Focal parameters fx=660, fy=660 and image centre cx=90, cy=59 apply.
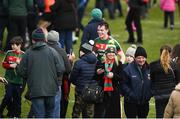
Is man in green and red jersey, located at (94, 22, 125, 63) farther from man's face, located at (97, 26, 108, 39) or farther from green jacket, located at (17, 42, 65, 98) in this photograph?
green jacket, located at (17, 42, 65, 98)

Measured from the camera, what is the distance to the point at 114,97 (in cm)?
1212

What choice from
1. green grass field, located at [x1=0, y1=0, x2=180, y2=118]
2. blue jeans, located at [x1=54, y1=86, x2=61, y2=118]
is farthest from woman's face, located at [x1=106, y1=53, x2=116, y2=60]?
green grass field, located at [x1=0, y1=0, x2=180, y2=118]

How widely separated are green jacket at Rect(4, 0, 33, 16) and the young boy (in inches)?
183

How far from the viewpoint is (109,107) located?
12.3m

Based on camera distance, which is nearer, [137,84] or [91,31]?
[137,84]

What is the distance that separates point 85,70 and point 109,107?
3.07 ft

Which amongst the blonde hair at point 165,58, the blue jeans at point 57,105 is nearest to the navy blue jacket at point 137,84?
the blonde hair at point 165,58

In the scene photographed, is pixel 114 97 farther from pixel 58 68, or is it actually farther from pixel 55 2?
pixel 55 2

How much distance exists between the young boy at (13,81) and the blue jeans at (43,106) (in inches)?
63.1

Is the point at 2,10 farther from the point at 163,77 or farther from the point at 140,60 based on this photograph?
the point at 163,77

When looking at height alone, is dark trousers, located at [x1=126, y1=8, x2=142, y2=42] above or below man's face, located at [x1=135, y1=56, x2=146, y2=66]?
above

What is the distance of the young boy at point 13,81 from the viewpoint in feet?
41.6

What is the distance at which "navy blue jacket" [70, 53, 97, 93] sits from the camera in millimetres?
11820

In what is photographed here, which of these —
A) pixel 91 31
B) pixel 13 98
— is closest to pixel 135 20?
pixel 91 31
